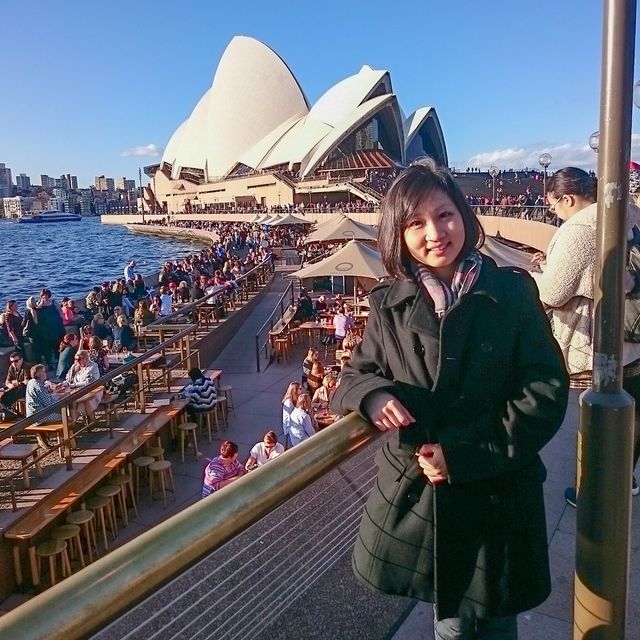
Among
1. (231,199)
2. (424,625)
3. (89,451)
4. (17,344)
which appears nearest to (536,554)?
(424,625)

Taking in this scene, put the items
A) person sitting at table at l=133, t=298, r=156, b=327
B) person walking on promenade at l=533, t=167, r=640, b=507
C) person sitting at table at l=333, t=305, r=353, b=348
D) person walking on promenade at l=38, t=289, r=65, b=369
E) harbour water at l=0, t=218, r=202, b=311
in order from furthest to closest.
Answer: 1. harbour water at l=0, t=218, r=202, b=311
2. person sitting at table at l=133, t=298, r=156, b=327
3. person walking on promenade at l=38, t=289, r=65, b=369
4. person sitting at table at l=333, t=305, r=353, b=348
5. person walking on promenade at l=533, t=167, r=640, b=507

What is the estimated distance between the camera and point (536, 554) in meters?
1.47

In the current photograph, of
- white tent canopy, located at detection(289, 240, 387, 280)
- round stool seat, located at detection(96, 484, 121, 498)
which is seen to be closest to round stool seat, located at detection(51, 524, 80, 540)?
round stool seat, located at detection(96, 484, 121, 498)

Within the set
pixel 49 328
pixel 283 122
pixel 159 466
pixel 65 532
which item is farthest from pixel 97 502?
pixel 283 122

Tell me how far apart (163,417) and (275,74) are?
65.9 meters

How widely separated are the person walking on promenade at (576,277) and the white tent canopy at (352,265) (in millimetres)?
8087

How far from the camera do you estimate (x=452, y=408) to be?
4.65 ft

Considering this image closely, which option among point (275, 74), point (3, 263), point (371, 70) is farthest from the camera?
point (275, 74)

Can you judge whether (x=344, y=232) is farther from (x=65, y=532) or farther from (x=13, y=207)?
(x=13, y=207)

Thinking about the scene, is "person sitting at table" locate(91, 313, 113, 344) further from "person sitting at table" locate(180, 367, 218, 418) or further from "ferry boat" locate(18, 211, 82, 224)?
"ferry boat" locate(18, 211, 82, 224)

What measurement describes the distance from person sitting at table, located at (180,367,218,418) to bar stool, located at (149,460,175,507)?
1.26m

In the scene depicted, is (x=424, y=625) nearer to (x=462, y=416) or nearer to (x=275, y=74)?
(x=462, y=416)

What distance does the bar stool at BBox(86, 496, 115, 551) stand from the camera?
5676 millimetres

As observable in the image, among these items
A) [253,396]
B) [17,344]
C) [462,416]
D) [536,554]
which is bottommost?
[253,396]
